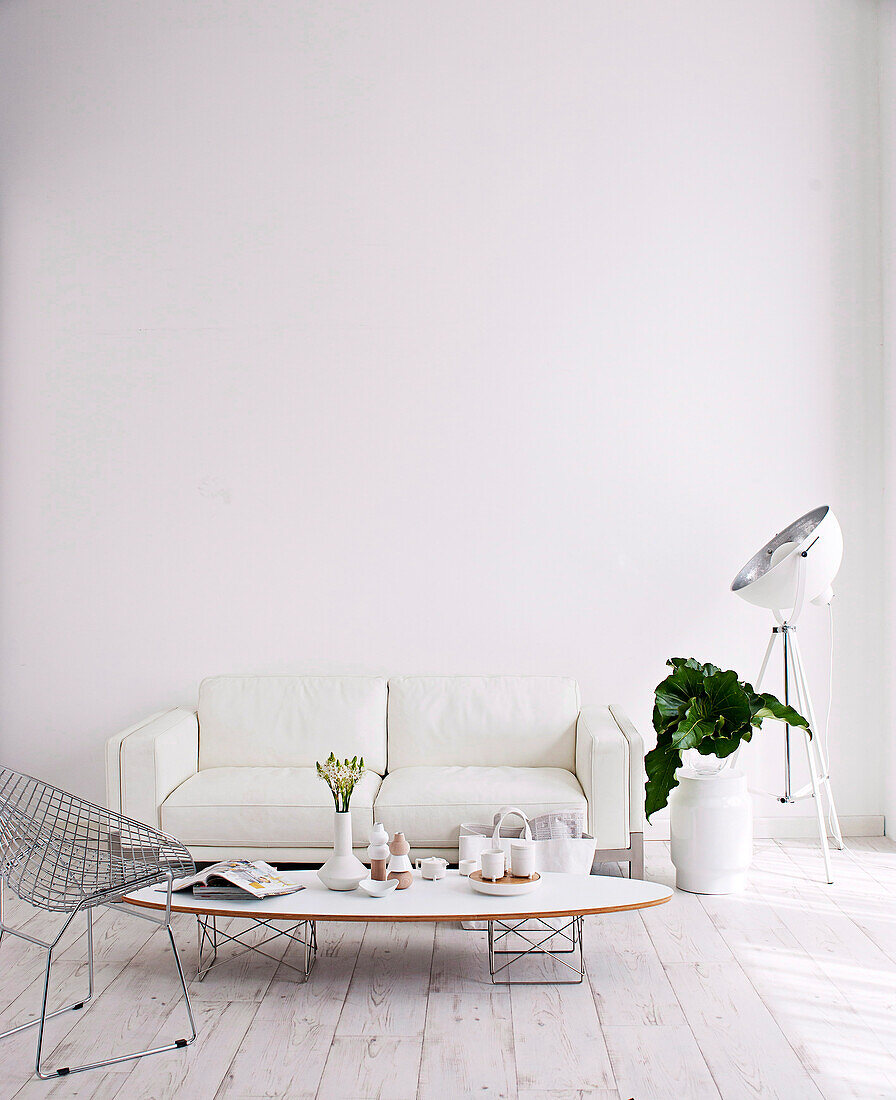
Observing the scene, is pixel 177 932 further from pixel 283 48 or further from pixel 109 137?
pixel 283 48

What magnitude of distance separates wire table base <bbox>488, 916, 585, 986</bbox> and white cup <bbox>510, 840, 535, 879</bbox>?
0.45 ft

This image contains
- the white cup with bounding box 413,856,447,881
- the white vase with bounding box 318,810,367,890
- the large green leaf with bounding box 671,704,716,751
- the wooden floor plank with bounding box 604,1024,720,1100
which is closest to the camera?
the wooden floor plank with bounding box 604,1024,720,1100

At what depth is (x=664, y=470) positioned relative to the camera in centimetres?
455

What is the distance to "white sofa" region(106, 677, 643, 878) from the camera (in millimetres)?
3703

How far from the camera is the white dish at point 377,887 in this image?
2896mm

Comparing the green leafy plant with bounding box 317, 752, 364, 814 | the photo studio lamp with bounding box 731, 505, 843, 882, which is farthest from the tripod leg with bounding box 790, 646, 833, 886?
the green leafy plant with bounding box 317, 752, 364, 814

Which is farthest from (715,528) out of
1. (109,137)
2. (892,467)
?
(109,137)

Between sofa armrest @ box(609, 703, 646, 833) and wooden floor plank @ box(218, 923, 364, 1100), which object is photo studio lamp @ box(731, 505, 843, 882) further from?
wooden floor plank @ box(218, 923, 364, 1100)

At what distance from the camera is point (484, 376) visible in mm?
4562

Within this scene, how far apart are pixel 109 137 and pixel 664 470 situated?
9.82 ft

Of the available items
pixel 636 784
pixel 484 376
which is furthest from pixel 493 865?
pixel 484 376

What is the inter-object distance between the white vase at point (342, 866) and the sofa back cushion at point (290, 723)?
1.16 meters

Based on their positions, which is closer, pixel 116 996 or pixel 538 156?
pixel 116 996

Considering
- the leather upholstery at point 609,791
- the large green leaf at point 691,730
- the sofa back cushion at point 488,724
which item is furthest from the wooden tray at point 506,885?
the sofa back cushion at point 488,724
